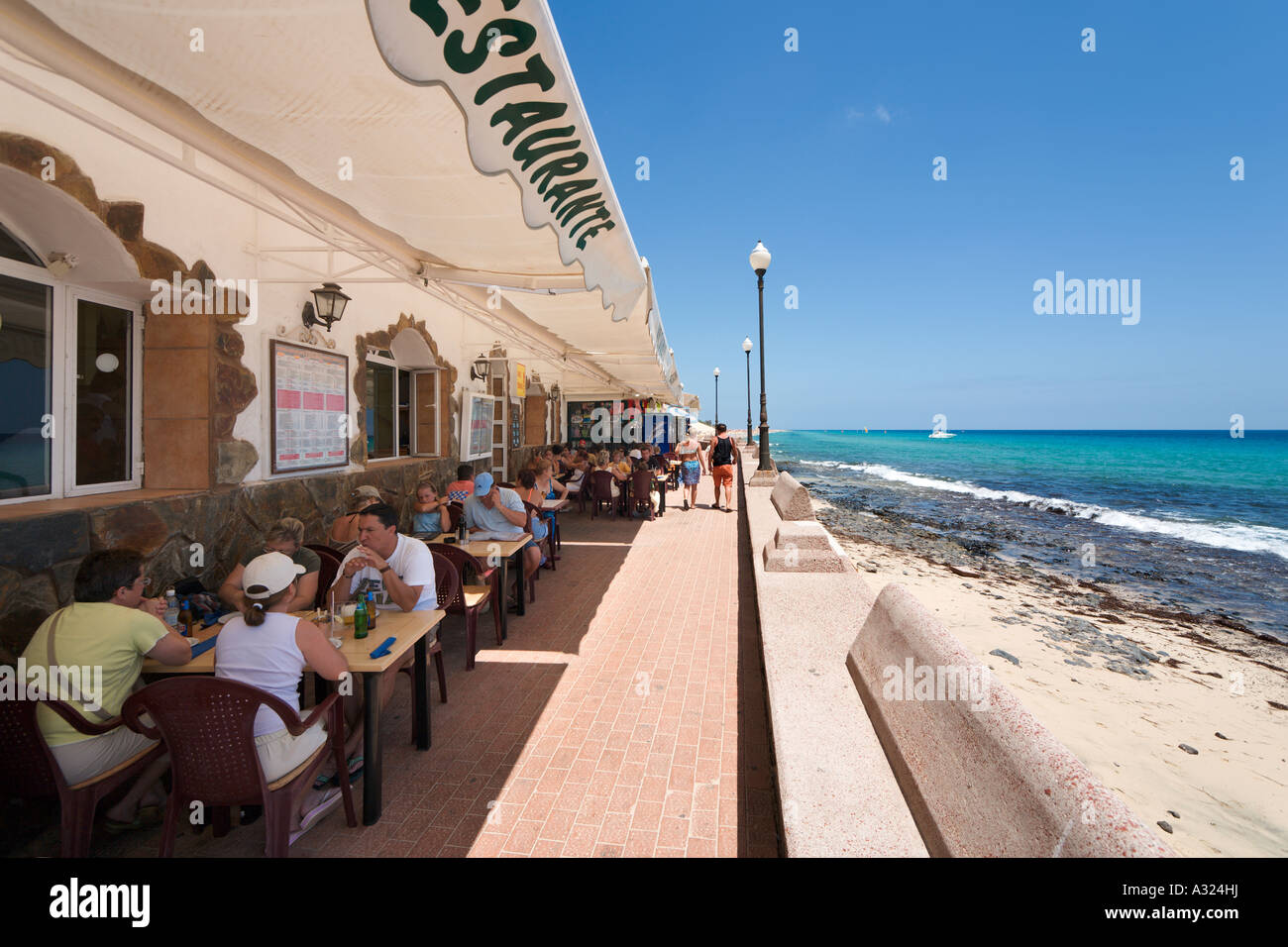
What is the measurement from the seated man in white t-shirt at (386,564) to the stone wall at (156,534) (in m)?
1.28

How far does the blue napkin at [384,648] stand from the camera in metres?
2.63

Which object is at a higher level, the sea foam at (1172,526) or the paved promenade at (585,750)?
the paved promenade at (585,750)

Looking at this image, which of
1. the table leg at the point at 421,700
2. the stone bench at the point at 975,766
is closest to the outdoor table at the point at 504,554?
the table leg at the point at 421,700

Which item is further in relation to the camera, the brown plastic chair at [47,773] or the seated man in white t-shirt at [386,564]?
the seated man in white t-shirt at [386,564]

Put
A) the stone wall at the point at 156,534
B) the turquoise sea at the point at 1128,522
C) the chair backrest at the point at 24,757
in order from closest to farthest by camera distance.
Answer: the chair backrest at the point at 24,757 → the stone wall at the point at 156,534 → the turquoise sea at the point at 1128,522

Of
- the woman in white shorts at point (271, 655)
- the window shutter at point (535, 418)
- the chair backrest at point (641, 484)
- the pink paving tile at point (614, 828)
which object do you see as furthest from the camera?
the window shutter at point (535, 418)

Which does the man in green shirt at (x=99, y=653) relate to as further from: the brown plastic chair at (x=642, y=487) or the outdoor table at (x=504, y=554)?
the brown plastic chair at (x=642, y=487)

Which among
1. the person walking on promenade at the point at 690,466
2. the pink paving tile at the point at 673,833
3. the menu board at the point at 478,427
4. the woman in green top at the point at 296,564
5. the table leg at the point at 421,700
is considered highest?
the menu board at the point at 478,427

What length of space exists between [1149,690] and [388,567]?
6.96 meters

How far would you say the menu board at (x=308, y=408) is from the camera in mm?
4676

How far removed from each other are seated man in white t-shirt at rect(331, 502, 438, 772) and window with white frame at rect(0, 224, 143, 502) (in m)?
1.76

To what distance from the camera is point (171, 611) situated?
119 inches

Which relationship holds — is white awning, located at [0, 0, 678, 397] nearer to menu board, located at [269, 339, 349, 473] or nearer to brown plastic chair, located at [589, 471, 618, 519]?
menu board, located at [269, 339, 349, 473]

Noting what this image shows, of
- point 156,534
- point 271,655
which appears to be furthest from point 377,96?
point 156,534
